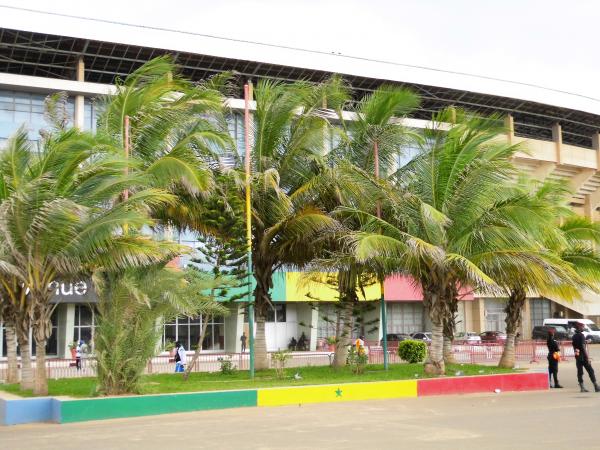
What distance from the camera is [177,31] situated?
40.1m

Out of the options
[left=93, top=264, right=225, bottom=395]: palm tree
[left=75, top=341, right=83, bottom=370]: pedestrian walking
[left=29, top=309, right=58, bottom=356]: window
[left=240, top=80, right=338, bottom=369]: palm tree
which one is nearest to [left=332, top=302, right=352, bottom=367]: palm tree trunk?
[left=240, top=80, right=338, bottom=369]: palm tree

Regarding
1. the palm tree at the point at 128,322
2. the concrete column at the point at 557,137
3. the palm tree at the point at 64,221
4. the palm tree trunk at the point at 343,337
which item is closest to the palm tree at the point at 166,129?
the palm tree at the point at 64,221

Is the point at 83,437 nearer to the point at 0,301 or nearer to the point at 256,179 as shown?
the point at 0,301

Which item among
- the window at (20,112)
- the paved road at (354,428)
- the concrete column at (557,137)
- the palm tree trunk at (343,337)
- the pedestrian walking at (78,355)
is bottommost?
the paved road at (354,428)

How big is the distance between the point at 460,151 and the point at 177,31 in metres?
25.0

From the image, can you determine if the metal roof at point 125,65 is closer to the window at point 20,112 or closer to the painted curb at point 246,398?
the window at point 20,112

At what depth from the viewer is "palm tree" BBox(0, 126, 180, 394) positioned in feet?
49.9

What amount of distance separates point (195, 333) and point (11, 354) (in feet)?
77.8

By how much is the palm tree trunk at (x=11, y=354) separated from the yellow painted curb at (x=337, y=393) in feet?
22.4

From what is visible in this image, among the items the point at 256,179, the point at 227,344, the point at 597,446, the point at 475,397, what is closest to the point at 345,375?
the point at 475,397

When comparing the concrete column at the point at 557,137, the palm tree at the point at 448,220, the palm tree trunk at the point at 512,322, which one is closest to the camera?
the palm tree at the point at 448,220

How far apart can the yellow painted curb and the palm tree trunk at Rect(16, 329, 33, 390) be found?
17.3 feet

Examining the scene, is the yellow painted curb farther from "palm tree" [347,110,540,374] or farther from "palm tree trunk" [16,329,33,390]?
"palm tree trunk" [16,329,33,390]

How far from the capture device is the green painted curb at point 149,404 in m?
14.0
